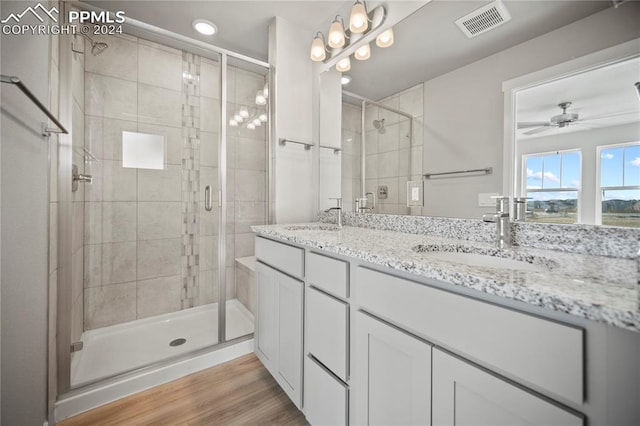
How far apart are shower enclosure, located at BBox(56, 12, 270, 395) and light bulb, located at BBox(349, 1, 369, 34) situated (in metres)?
0.75

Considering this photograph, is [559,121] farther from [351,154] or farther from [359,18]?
[359,18]

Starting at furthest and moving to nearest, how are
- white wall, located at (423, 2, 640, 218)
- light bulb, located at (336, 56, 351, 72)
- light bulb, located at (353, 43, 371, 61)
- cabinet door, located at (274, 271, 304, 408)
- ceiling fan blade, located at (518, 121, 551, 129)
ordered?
1. light bulb, located at (336, 56, 351, 72)
2. light bulb, located at (353, 43, 371, 61)
3. cabinet door, located at (274, 271, 304, 408)
4. ceiling fan blade, located at (518, 121, 551, 129)
5. white wall, located at (423, 2, 640, 218)

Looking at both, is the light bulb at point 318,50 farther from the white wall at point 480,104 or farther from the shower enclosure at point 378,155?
the white wall at point 480,104

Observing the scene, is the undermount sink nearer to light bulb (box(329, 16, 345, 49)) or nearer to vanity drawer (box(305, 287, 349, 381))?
vanity drawer (box(305, 287, 349, 381))

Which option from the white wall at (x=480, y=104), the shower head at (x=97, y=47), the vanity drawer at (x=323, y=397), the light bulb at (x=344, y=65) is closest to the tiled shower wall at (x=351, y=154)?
the light bulb at (x=344, y=65)

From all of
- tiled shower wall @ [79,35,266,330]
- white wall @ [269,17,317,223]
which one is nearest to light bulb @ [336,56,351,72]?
white wall @ [269,17,317,223]

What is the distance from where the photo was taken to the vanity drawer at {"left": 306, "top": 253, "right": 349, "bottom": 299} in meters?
0.94

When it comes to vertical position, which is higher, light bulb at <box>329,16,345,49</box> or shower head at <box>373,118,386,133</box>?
light bulb at <box>329,16,345,49</box>

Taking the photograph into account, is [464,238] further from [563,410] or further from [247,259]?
[247,259]

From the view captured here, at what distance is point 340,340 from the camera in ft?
3.14

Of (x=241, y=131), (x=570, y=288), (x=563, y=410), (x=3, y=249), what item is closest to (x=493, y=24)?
(x=570, y=288)

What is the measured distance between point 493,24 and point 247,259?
7.16 ft

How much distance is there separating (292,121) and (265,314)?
56.3 inches

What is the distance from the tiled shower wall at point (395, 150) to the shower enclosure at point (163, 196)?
0.87m
